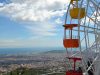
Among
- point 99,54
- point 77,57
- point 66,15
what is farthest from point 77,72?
point 66,15

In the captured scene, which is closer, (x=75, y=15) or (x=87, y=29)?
(x=87, y=29)

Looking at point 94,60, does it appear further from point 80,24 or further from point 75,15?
point 75,15

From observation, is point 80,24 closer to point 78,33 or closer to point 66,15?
point 78,33

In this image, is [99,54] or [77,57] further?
[77,57]

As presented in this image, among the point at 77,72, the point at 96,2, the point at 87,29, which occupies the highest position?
the point at 96,2

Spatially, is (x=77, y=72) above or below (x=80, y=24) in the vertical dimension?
below

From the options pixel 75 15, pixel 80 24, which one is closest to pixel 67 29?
pixel 75 15

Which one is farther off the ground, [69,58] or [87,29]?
[87,29]

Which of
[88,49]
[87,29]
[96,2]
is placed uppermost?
[96,2]
